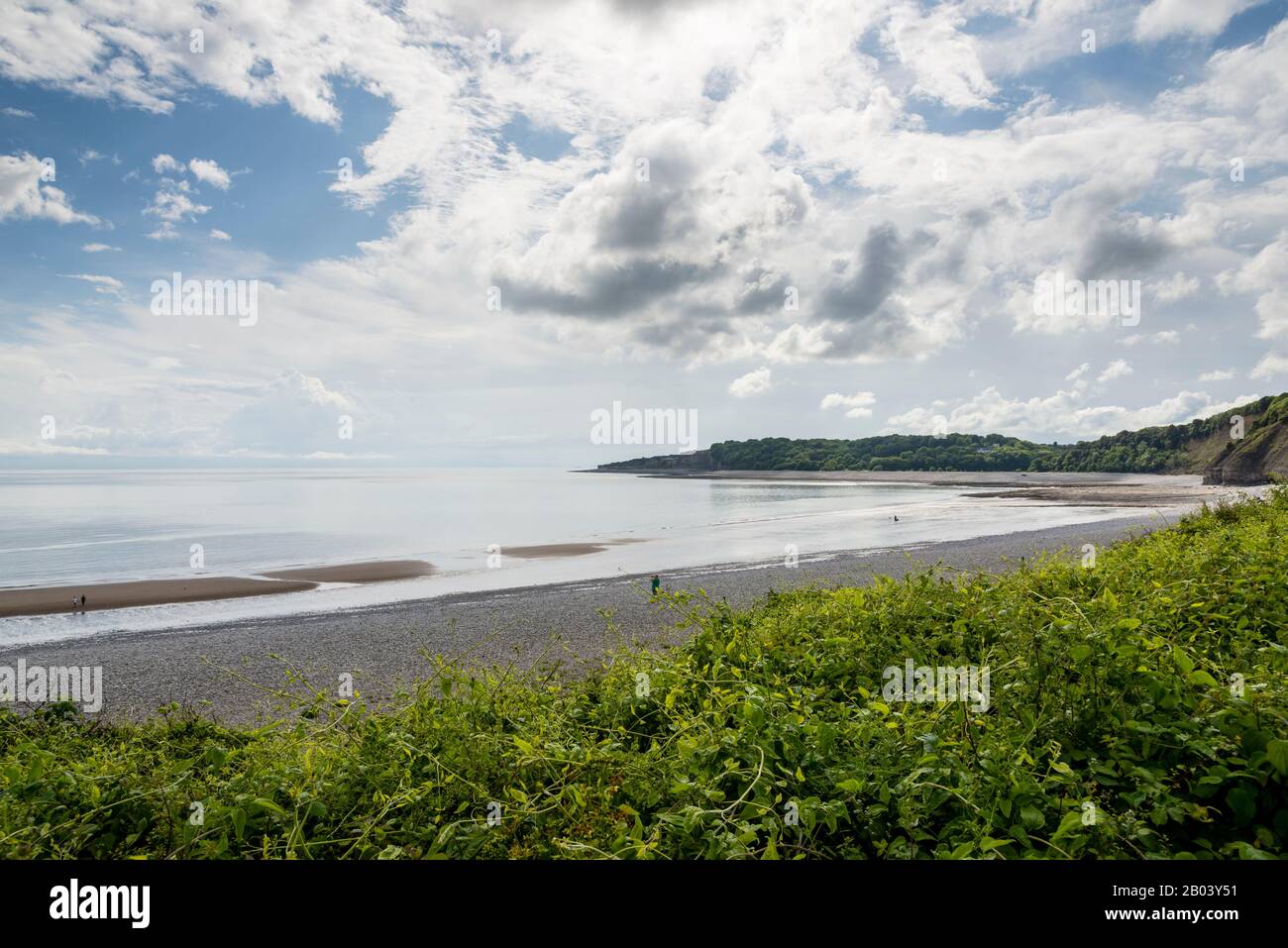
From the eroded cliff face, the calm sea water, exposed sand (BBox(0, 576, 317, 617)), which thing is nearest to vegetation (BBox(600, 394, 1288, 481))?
the eroded cliff face

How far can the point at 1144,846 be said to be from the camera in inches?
111

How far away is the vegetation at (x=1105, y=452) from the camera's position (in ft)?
323

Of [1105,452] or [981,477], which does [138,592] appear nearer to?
[981,477]

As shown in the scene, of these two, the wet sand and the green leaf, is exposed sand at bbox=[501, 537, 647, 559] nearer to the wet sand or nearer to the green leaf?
the wet sand

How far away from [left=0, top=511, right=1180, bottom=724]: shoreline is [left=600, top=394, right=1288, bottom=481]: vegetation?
96.9 m

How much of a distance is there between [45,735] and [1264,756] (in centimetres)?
881

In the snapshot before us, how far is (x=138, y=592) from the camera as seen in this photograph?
29078 mm

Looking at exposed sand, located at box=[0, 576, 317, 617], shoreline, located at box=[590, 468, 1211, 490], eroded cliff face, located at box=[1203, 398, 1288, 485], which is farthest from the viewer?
shoreline, located at box=[590, 468, 1211, 490]

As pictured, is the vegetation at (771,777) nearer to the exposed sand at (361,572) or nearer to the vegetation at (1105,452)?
the exposed sand at (361,572)

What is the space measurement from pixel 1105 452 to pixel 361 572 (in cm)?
16200

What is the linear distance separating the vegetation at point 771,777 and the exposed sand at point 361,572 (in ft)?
97.1

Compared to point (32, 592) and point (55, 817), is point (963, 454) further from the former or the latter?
point (55, 817)

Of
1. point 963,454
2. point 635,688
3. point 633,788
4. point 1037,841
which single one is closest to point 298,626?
point 635,688

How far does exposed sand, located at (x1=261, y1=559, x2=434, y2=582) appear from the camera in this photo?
3303 cm
